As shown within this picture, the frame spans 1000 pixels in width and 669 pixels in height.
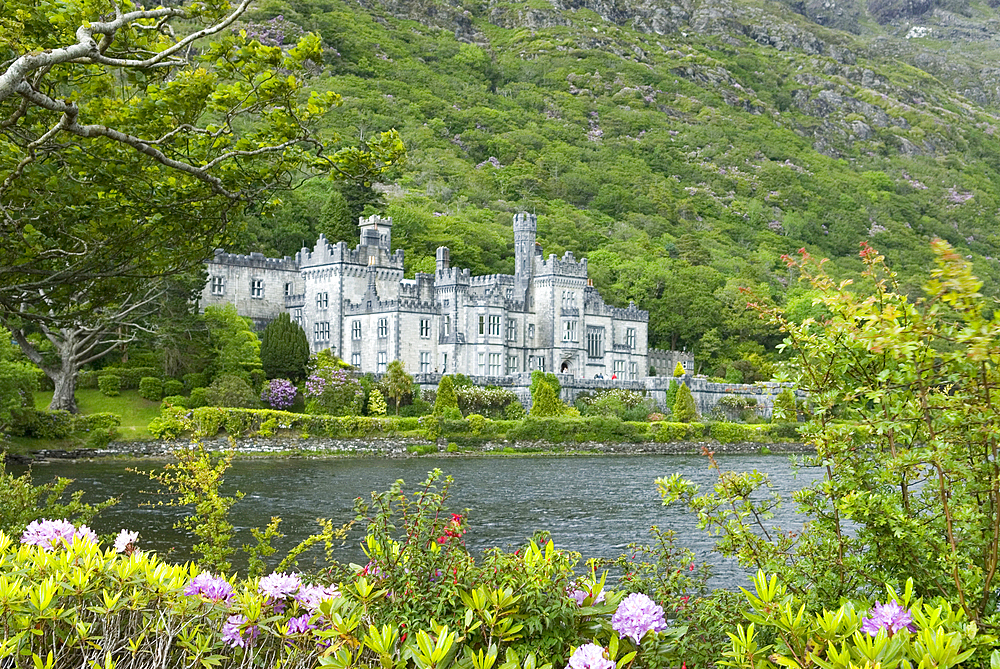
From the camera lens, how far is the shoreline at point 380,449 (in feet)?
154

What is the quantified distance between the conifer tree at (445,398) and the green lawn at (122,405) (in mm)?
15994

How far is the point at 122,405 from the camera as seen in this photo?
54500 millimetres

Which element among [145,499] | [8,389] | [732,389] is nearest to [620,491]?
[145,499]

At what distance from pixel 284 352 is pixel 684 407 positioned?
87.3ft

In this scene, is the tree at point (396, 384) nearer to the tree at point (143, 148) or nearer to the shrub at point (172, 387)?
the shrub at point (172, 387)

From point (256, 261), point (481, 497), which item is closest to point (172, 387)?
point (256, 261)

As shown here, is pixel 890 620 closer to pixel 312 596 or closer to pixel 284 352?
pixel 312 596

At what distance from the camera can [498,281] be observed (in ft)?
246

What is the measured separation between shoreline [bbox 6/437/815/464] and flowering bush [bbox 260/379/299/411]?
5.14 m

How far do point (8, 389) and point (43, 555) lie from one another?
40785 mm

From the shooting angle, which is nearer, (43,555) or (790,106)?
(43,555)

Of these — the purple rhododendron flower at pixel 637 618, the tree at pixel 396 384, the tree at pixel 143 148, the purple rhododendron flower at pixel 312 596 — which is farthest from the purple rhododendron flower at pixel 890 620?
the tree at pixel 396 384

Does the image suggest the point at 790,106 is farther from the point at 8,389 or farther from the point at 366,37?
the point at 8,389

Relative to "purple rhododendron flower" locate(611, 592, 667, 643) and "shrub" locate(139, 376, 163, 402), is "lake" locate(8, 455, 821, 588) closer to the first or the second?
"purple rhododendron flower" locate(611, 592, 667, 643)
